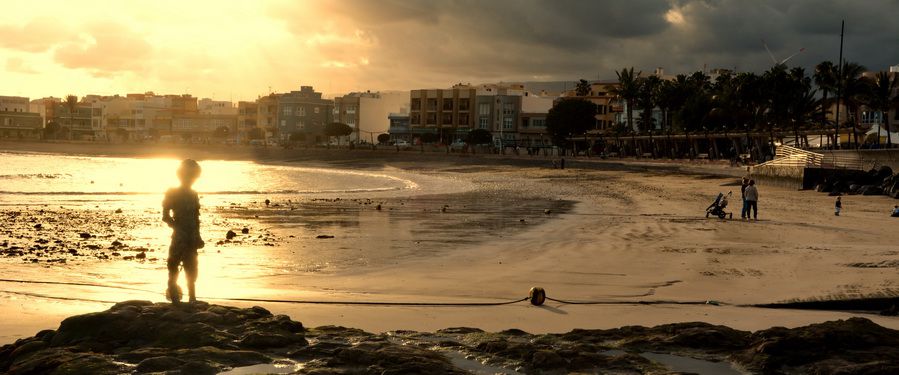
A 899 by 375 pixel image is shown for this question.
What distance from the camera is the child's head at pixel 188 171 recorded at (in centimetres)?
916

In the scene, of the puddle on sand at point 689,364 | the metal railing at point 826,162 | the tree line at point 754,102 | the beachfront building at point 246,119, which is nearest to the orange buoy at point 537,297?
the puddle on sand at point 689,364

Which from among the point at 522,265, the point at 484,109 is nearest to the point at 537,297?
the point at 522,265

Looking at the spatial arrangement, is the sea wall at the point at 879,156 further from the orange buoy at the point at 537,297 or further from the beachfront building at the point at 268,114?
the beachfront building at the point at 268,114

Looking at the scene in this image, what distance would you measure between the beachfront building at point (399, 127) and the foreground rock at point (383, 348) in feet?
448

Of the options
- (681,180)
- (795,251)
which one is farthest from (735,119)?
(795,251)

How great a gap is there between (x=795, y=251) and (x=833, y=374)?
1128cm

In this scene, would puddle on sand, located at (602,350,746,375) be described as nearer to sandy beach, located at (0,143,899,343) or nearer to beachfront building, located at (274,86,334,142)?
sandy beach, located at (0,143,899,343)

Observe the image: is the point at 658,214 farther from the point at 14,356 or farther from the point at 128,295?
the point at 14,356

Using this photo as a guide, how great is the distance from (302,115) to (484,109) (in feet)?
151

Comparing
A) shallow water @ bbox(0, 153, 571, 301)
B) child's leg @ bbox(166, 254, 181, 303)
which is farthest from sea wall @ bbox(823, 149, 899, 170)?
child's leg @ bbox(166, 254, 181, 303)

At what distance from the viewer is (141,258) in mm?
15977

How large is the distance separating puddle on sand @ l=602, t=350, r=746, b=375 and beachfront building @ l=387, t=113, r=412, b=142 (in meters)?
137

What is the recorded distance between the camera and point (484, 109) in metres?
136

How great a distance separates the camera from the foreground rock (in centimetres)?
680
